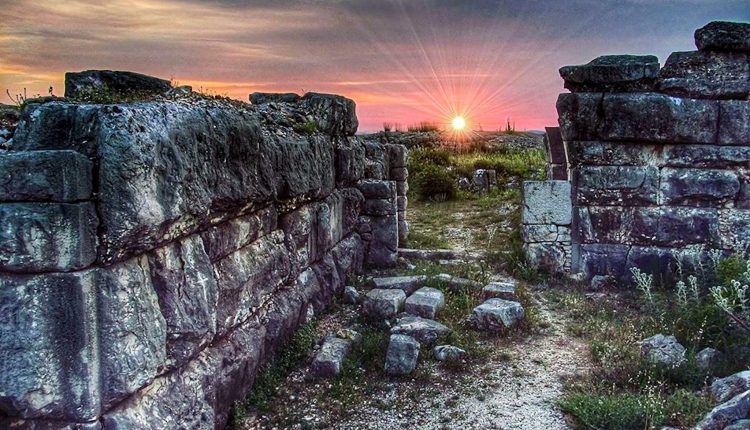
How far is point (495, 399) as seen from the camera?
5.37 meters

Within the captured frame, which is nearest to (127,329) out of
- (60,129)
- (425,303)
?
(60,129)

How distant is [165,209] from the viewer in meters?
3.73

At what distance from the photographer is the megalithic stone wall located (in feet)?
10.1

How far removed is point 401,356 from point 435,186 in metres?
11.5

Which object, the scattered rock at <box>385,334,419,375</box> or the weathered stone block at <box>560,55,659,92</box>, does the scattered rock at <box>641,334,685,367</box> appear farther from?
the weathered stone block at <box>560,55,659,92</box>

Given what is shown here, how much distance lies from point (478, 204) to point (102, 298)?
13.3 meters

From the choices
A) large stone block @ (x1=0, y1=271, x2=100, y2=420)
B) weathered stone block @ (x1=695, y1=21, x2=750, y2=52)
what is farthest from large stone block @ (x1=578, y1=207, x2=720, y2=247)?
large stone block @ (x1=0, y1=271, x2=100, y2=420)

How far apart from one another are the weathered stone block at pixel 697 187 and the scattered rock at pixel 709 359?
11.3 feet

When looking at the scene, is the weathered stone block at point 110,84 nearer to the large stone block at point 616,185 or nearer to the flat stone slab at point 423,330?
the flat stone slab at point 423,330

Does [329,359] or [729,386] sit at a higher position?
[729,386]

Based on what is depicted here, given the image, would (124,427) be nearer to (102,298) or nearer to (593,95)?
(102,298)

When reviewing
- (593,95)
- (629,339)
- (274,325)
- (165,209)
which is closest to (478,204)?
(593,95)

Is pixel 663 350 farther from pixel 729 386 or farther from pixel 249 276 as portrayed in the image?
pixel 249 276

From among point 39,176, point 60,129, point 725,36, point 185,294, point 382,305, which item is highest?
point 725,36
